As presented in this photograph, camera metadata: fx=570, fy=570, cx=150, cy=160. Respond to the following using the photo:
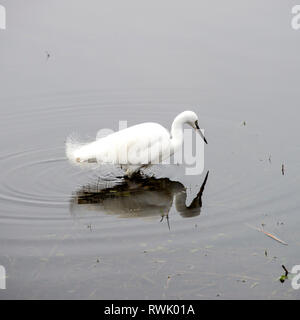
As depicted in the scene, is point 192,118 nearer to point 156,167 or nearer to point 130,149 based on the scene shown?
point 156,167

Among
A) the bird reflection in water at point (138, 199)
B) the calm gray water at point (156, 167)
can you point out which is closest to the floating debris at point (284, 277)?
the calm gray water at point (156, 167)

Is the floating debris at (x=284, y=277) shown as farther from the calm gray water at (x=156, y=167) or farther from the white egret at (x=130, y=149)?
the white egret at (x=130, y=149)

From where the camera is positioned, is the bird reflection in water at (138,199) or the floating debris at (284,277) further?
the bird reflection in water at (138,199)

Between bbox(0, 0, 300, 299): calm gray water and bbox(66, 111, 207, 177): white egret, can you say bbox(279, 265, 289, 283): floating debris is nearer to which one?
bbox(0, 0, 300, 299): calm gray water

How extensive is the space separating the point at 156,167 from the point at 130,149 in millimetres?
696

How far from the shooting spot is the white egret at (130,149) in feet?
26.6

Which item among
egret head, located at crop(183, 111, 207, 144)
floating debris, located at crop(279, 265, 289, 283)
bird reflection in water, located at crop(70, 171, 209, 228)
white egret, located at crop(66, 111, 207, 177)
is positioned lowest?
floating debris, located at crop(279, 265, 289, 283)

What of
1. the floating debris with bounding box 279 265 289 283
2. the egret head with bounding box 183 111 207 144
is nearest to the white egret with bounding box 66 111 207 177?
the egret head with bounding box 183 111 207 144

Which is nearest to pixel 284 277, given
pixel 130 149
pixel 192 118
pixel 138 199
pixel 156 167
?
pixel 138 199

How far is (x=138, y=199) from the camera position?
7.59 m

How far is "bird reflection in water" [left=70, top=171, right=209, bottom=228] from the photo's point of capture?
7156 mm

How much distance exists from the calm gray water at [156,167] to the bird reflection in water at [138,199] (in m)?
0.03

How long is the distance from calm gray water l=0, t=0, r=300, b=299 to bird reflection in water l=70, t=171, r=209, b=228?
0.03 m
